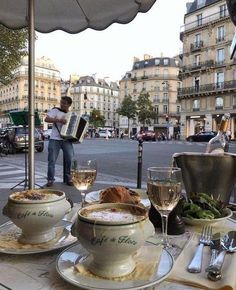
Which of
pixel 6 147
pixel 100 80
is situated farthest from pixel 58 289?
pixel 100 80

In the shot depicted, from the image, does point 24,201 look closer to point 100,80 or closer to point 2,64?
point 2,64

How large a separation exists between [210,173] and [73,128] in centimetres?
448

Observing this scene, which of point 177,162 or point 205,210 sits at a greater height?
point 177,162

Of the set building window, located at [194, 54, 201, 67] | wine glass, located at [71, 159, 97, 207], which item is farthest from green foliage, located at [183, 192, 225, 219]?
building window, located at [194, 54, 201, 67]

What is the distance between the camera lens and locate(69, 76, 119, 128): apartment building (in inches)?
3922

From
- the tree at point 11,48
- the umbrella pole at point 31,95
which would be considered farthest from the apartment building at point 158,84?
the umbrella pole at point 31,95

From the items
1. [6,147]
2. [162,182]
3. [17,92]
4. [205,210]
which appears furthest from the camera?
[17,92]

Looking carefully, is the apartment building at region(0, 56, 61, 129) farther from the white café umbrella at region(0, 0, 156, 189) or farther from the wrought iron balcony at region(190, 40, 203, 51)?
the white café umbrella at region(0, 0, 156, 189)

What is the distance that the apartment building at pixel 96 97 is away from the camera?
9962cm

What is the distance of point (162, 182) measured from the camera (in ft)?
3.51

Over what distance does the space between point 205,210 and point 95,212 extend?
2.03ft

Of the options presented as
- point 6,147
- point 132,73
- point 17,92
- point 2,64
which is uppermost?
point 132,73

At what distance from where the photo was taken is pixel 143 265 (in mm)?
872

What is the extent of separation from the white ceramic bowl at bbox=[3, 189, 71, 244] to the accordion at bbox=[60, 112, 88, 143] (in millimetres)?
5041
